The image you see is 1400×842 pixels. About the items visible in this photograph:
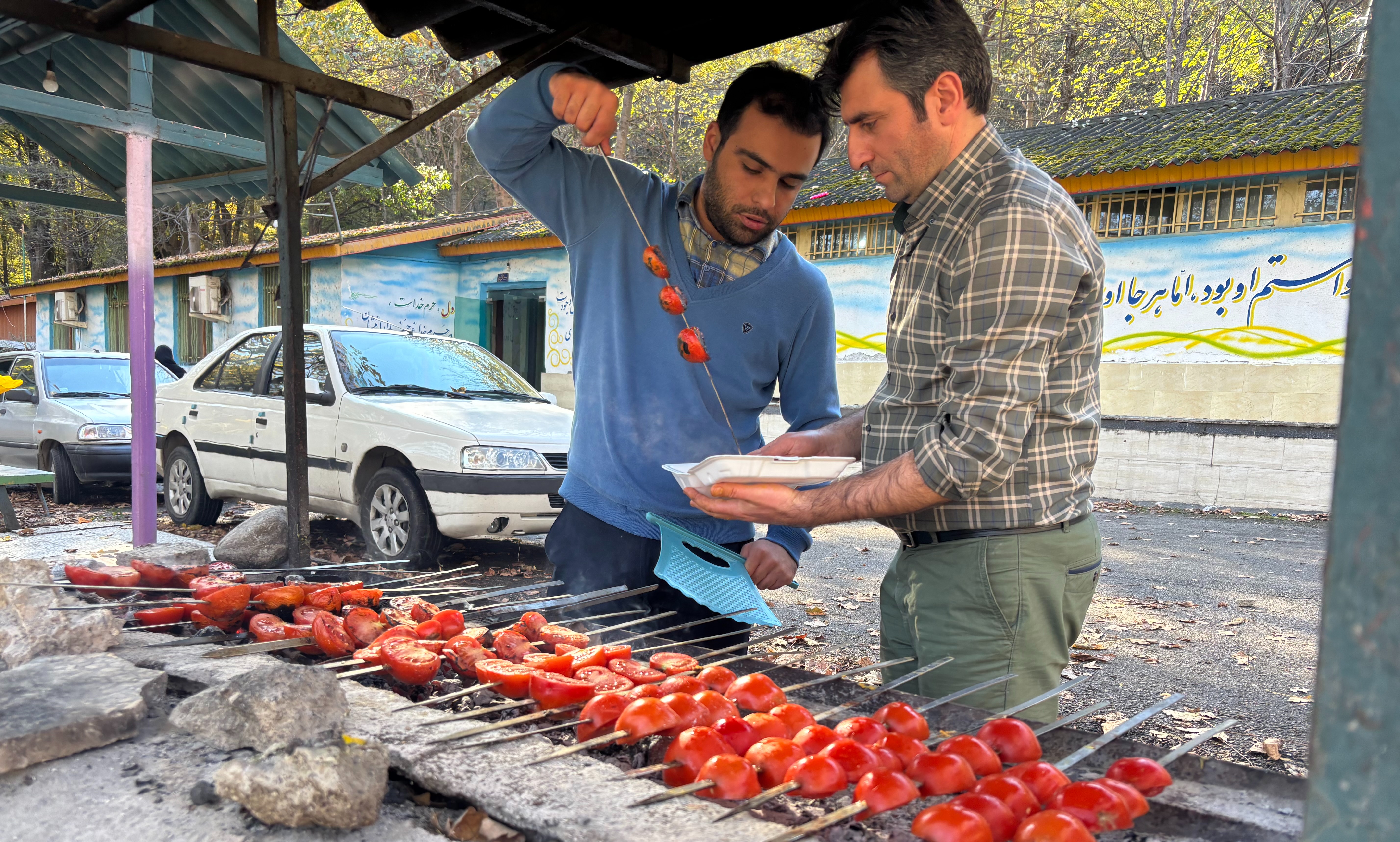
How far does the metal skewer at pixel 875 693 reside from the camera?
205cm

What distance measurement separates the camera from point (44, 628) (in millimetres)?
2445

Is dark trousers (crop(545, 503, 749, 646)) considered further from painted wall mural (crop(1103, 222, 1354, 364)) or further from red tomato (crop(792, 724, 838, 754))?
painted wall mural (crop(1103, 222, 1354, 364))

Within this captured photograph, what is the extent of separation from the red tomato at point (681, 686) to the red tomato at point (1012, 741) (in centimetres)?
63

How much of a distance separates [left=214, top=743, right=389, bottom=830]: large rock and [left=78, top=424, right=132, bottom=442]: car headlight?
10.6 m

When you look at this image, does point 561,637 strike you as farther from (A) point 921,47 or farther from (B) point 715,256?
(A) point 921,47

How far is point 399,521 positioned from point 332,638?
16.0 ft

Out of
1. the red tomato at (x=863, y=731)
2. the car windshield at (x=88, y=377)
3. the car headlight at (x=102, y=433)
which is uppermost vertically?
the car windshield at (x=88, y=377)

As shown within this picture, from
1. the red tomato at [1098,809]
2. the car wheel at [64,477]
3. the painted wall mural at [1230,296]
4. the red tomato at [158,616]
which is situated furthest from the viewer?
the painted wall mural at [1230,296]

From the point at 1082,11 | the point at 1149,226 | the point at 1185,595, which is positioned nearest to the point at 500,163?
the point at 1185,595

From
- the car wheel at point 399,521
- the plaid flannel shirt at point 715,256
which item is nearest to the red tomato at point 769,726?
the plaid flannel shirt at point 715,256

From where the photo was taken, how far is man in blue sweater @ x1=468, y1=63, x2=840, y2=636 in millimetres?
3033

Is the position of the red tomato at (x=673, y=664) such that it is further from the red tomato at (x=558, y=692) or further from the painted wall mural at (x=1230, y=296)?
the painted wall mural at (x=1230, y=296)

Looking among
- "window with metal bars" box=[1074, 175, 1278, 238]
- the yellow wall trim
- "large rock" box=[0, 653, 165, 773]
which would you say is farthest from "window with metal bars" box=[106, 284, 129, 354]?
"large rock" box=[0, 653, 165, 773]

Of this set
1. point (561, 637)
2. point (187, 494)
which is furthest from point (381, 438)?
point (561, 637)
